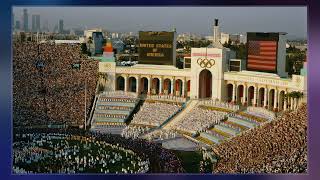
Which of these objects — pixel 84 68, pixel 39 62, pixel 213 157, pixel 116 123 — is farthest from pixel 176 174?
pixel 39 62

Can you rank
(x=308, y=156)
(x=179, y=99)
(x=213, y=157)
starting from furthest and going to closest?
(x=179, y=99)
(x=213, y=157)
(x=308, y=156)

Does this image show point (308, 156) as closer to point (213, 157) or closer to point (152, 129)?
point (213, 157)

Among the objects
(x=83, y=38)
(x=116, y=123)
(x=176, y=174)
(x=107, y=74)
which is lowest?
(x=176, y=174)

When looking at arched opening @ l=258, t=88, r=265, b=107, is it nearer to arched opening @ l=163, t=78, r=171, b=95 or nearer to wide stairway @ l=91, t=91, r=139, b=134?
arched opening @ l=163, t=78, r=171, b=95

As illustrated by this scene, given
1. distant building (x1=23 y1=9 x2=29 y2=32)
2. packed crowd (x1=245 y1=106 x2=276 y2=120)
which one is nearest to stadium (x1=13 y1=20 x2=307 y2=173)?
packed crowd (x1=245 y1=106 x2=276 y2=120)

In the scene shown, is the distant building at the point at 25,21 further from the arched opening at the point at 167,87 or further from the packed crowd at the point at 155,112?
the arched opening at the point at 167,87

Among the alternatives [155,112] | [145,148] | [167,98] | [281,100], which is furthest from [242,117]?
[145,148]

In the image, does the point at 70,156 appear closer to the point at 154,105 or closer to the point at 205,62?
the point at 154,105
